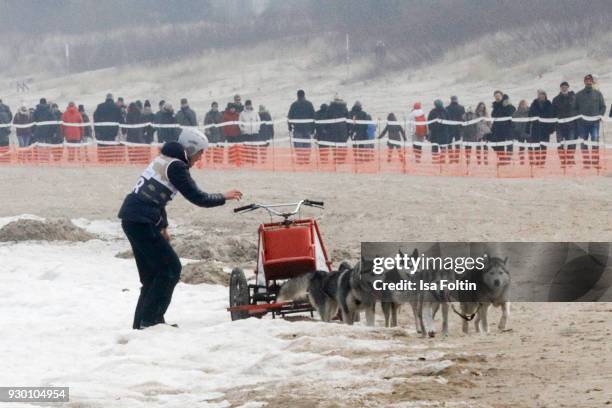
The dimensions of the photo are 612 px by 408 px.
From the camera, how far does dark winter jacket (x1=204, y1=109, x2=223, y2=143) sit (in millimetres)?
31828

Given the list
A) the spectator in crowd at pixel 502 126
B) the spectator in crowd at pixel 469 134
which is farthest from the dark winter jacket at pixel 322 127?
the spectator in crowd at pixel 502 126

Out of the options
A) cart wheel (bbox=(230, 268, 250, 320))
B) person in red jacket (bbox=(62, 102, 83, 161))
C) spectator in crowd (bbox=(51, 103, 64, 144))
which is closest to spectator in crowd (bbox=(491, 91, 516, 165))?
person in red jacket (bbox=(62, 102, 83, 161))

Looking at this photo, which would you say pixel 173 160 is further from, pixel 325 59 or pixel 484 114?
pixel 325 59

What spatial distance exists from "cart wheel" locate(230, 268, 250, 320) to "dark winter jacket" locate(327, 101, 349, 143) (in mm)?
17290

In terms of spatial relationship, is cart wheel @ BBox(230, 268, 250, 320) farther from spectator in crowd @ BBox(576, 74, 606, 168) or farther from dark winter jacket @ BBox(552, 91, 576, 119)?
dark winter jacket @ BBox(552, 91, 576, 119)

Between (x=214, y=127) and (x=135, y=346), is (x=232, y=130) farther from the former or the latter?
(x=135, y=346)

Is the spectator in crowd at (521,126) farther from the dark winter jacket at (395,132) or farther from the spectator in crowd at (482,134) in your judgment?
the dark winter jacket at (395,132)

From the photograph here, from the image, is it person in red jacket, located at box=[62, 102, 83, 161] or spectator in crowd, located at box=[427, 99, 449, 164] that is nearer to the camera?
spectator in crowd, located at box=[427, 99, 449, 164]

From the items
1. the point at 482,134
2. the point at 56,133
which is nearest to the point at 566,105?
the point at 482,134

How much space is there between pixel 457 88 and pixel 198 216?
25.7m

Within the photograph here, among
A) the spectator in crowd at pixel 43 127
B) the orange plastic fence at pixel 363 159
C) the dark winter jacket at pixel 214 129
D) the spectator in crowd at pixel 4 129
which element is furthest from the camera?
the spectator in crowd at pixel 4 129

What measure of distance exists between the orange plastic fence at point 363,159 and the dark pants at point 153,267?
1425cm

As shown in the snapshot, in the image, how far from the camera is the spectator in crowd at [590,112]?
25453 millimetres

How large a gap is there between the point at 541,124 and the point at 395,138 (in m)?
4.72
